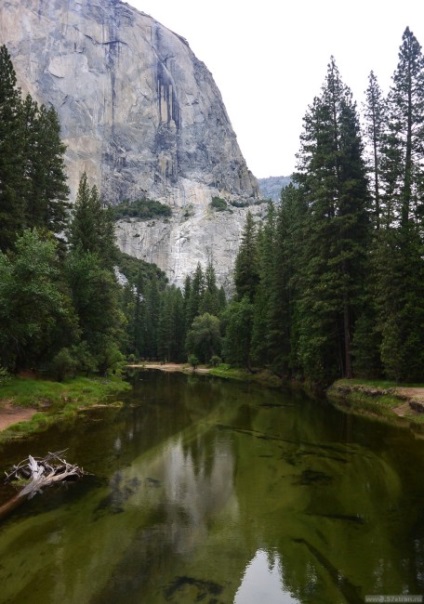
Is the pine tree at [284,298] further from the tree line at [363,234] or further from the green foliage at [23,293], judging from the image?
the green foliage at [23,293]

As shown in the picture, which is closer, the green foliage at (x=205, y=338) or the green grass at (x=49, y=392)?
the green grass at (x=49, y=392)

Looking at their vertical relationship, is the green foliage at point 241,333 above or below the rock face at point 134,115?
below

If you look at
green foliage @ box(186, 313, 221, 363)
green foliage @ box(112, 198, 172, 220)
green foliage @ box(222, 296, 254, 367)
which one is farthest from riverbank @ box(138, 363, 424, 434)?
green foliage @ box(112, 198, 172, 220)

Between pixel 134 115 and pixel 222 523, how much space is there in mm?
162395

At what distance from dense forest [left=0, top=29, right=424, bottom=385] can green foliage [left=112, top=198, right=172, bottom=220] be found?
98.6 m

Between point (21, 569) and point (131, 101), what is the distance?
16625 cm

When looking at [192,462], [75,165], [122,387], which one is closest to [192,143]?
[75,165]

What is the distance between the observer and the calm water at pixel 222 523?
6.50 m

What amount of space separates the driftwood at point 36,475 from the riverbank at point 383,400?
41.8ft

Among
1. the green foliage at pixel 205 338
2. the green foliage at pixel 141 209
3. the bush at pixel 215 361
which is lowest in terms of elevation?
the bush at pixel 215 361

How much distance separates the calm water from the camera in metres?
6.50

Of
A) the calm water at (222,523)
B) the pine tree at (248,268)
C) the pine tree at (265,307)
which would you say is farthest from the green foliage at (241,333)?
the calm water at (222,523)

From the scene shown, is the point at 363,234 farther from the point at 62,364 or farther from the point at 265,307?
the point at 62,364

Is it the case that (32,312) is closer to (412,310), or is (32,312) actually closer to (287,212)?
(412,310)
